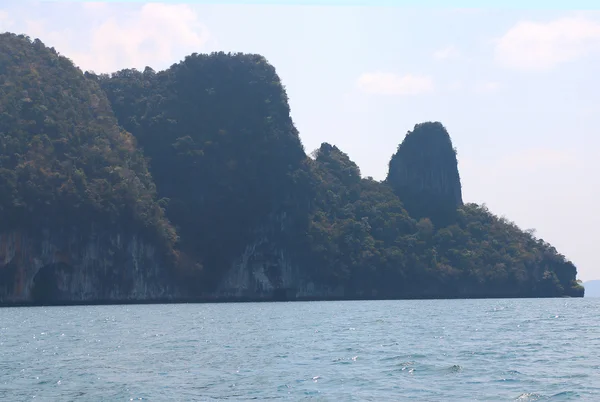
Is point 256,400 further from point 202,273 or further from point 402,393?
point 202,273

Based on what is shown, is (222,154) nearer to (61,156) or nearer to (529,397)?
(61,156)

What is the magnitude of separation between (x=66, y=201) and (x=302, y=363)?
75394mm

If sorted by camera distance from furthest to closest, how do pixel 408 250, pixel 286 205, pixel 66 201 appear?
1. pixel 408 250
2. pixel 286 205
3. pixel 66 201

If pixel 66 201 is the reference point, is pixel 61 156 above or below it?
above

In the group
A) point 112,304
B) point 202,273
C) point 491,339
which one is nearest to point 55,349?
point 491,339

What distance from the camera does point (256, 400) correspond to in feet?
80.7

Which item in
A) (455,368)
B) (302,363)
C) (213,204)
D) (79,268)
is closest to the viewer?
(455,368)

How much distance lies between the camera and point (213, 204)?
419 ft

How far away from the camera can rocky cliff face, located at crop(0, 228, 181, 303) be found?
315 ft

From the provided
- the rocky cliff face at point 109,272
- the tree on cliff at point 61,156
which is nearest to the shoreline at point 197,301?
the rocky cliff face at point 109,272

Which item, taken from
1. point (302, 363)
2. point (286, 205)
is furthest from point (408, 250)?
point (302, 363)

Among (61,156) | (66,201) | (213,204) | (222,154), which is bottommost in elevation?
(66,201)

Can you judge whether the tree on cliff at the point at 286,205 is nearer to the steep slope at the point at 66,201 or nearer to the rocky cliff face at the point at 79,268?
the steep slope at the point at 66,201

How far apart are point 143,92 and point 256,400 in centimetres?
12085
